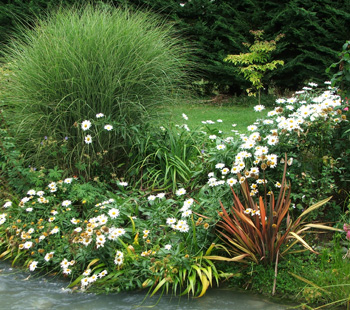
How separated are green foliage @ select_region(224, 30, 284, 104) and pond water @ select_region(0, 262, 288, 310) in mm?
7212

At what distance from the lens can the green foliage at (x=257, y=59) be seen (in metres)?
9.53

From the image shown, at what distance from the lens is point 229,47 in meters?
10.4

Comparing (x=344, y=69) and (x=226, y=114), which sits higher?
(x=226, y=114)

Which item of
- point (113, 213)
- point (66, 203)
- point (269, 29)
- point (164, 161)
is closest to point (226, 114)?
point (269, 29)

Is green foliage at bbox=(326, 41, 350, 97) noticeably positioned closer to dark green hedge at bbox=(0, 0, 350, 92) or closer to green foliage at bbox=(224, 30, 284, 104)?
dark green hedge at bbox=(0, 0, 350, 92)

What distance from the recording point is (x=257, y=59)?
380 inches

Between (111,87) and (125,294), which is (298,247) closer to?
(125,294)

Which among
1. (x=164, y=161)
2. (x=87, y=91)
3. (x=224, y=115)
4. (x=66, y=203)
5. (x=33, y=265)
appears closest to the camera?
(x=33, y=265)

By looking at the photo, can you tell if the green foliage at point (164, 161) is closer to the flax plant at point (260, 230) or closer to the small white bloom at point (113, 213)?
the small white bloom at point (113, 213)

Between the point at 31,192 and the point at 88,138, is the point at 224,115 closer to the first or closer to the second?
the point at 88,138

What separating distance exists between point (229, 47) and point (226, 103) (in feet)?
4.49

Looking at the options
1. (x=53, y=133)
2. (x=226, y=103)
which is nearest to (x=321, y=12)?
(x=226, y=103)

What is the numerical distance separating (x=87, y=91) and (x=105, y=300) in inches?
79.5

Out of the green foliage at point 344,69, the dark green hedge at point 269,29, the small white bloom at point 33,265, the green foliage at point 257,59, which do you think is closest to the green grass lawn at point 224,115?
the green foliage at point 257,59
